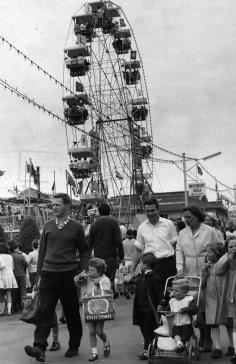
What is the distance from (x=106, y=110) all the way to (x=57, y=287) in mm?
38934

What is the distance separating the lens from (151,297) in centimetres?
723

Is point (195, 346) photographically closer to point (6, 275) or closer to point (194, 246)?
point (194, 246)

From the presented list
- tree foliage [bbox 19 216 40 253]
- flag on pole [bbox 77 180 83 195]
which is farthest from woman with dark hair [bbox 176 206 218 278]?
flag on pole [bbox 77 180 83 195]

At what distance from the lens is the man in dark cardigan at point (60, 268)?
7238mm

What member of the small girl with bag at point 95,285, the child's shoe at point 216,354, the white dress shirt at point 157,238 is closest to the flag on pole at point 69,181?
the white dress shirt at point 157,238

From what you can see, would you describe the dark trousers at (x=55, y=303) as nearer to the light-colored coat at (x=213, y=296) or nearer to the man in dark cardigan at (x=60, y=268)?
the man in dark cardigan at (x=60, y=268)

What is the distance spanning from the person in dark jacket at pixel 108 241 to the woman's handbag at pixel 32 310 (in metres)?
2.59

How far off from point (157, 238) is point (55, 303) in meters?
1.58

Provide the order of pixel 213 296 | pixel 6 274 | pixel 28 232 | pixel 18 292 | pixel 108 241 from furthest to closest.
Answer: pixel 28 232 → pixel 18 292 → pixel 6 274 → pixel 108 241 → pixel 213 296

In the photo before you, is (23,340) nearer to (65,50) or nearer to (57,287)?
(57,287)

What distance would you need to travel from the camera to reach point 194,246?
7500 mm

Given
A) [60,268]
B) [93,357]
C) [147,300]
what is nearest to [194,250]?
[147,300]

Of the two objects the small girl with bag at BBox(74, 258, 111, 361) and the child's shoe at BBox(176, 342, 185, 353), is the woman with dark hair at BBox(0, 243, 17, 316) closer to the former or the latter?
the small girl with bag at BBox(74, 258, 111, 361)

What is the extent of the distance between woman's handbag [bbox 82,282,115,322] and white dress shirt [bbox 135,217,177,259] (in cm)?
94
